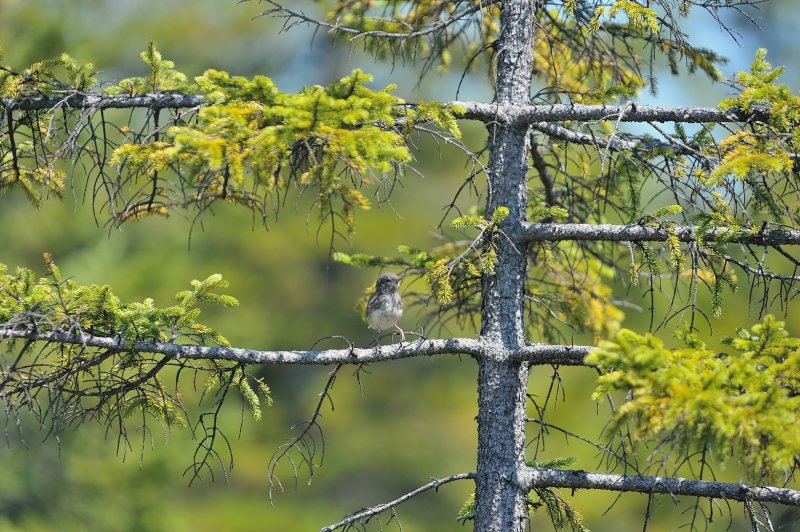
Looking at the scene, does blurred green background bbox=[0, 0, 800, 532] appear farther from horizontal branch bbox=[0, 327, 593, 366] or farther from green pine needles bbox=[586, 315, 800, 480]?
green pine needles bbox=[586, 315, 800, 480]

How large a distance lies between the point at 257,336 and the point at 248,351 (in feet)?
37.5

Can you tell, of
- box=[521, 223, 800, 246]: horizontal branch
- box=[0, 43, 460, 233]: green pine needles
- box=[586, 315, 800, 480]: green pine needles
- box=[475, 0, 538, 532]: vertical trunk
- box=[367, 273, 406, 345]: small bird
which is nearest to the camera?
box=[586, 315, 800, 480]: green pine needles

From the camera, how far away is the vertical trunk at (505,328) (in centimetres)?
514

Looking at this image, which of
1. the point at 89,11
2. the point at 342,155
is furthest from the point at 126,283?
the point at 342,155

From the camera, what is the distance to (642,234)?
4.79 m

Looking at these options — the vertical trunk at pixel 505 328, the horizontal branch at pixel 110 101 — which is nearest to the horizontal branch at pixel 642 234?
the vertical trunk at pixel 505 328

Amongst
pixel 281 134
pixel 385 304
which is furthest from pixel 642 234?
pixel 385 304

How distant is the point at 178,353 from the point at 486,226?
180 centimetres

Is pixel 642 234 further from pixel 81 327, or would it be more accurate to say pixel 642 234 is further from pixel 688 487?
pixel 81 327

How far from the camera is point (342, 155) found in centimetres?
397

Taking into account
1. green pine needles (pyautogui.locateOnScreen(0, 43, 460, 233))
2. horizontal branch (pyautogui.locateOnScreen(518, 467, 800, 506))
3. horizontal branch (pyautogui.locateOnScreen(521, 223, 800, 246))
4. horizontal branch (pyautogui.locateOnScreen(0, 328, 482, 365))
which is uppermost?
green pine needles (pyautogui.locateOnScreen(0, 43, 460, 233))

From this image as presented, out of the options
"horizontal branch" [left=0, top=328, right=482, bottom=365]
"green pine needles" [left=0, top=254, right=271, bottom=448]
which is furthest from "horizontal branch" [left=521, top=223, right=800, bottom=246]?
"green pine needles" [left=0, top=254, right=271, bottom=448]

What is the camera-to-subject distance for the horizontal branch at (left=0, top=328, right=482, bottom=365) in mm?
4508

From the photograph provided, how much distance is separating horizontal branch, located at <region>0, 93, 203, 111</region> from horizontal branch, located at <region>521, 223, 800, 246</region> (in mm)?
2037
